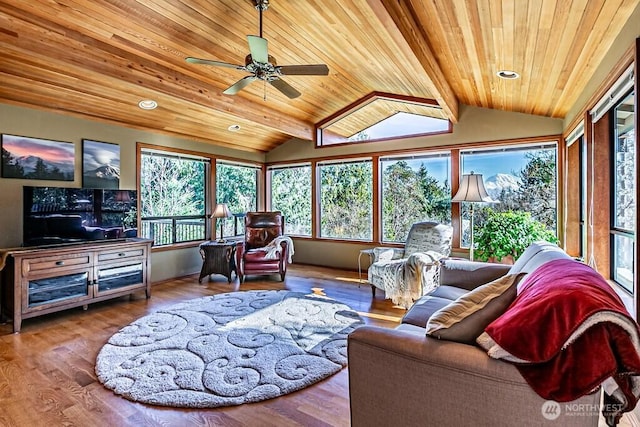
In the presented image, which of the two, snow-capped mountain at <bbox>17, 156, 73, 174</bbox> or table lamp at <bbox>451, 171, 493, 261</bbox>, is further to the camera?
table lamp at <bbox>451, 171, 493, 261</bbox>

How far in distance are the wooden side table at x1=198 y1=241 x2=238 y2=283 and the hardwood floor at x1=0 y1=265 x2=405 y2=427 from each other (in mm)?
1353

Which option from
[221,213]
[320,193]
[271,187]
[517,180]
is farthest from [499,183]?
[271,187]

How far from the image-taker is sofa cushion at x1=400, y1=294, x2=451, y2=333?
2.13m

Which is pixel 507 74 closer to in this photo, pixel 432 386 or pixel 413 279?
pixel 413 279

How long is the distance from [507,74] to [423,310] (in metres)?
2.50

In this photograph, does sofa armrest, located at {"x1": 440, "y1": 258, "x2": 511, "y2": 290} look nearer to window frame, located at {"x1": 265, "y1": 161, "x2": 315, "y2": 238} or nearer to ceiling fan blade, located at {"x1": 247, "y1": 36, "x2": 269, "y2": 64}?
ceiling fan blade, located at {"x1": 247, "y1": 36, "x2": 269, "y2": 64}

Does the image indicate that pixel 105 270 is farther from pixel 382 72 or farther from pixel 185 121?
pixel 382 72

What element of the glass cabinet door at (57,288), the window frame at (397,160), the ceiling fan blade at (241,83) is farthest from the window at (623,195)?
the glass cabinet door at (57,288)

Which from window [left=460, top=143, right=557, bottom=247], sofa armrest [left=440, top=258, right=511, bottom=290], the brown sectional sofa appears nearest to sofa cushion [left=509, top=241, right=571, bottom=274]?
sofa armrest [left=440, top=258, right=511, bottom=290]

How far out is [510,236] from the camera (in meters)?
3.71

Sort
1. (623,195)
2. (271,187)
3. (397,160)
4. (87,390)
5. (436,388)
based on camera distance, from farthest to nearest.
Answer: (271,187), (397,160), (623,195), (87,390), (436,388)

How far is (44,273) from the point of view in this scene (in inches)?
135

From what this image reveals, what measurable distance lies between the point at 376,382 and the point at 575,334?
29.3 inches

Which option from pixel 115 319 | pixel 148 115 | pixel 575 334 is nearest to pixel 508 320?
pixel 575 334
